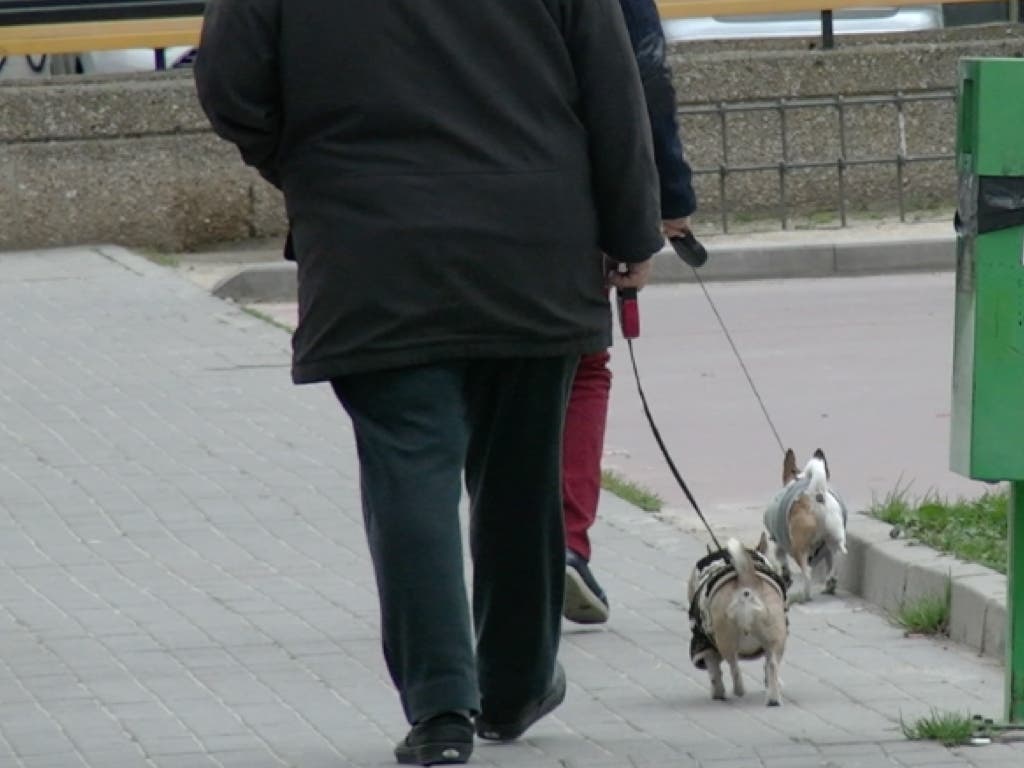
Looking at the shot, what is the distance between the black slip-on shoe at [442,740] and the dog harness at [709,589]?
2.36 ft

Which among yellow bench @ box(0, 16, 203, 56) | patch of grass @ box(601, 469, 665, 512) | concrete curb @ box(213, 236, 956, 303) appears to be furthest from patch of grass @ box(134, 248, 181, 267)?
patch of grass @ box(601, 469, 665, 512)

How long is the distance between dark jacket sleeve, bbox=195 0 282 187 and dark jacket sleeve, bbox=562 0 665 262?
1.72ft

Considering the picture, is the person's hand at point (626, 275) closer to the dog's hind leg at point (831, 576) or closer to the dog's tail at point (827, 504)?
the dog's tail at point (827, 504)

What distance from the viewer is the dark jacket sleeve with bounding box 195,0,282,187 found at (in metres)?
4.40

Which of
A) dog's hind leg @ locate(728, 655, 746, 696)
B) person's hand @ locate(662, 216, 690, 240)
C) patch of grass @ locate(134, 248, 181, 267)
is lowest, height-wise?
patch of grass @ locate(134, 248, 181, 267)

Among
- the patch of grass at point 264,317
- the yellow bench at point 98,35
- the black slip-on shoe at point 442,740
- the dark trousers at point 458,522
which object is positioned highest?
the dark trousers at point 458,522

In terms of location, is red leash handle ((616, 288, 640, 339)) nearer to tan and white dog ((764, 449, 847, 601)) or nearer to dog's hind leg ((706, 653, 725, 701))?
dog's hind leg ((706, 653, 725, 701))

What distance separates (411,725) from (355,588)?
1.96 meters

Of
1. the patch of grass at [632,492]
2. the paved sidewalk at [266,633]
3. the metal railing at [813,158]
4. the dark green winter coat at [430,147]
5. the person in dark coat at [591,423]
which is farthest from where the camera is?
the metal railing at [813,158]

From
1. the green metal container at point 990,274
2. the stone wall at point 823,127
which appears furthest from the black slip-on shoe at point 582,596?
the stone wall at point 823,127

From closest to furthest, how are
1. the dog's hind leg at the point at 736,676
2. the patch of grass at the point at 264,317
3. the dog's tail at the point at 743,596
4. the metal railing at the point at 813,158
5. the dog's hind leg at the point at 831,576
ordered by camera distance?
the dog's tail at the point at 743,596 → the dog's hind leg at the point at 736,676 → the dog's hind leg at the point at 831,576 → the patch of grass at the point at 264,317 → the metal railing at the point at 813,158

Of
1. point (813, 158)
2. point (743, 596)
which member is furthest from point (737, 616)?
point (813, 158)

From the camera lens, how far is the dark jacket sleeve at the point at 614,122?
4445 mm

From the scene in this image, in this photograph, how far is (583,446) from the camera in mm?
5762
